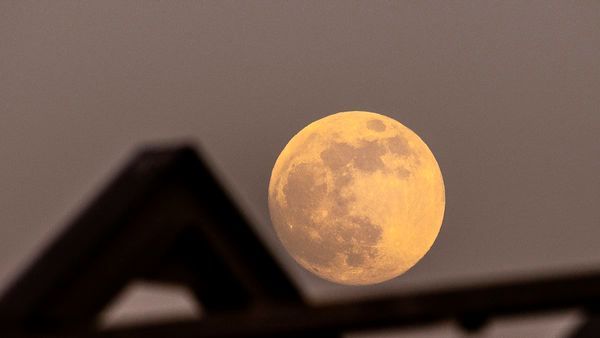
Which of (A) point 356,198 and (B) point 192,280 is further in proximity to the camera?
(A) point 356,198

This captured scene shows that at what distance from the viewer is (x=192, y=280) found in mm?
1771

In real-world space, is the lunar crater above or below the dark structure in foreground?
above

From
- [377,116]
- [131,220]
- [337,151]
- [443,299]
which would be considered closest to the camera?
[443,299]

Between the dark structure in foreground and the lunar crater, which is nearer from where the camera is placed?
the dark structure in foreground

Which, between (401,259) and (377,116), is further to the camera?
(377,116)

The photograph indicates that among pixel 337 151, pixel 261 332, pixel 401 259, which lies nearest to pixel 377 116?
pixel 337 151

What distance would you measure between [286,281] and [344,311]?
0.78 metres

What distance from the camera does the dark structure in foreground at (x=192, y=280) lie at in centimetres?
93

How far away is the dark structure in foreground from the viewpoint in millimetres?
925

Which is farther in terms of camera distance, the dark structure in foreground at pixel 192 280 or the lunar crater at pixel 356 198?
the lunar crater at pixel 356 198

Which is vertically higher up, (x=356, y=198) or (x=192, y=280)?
(x=356, y=198)

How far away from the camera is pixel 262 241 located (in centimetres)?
173

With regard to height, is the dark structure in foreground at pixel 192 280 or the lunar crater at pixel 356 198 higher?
the lunar crater at pixel 356 198

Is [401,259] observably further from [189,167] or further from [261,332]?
[261,332]
